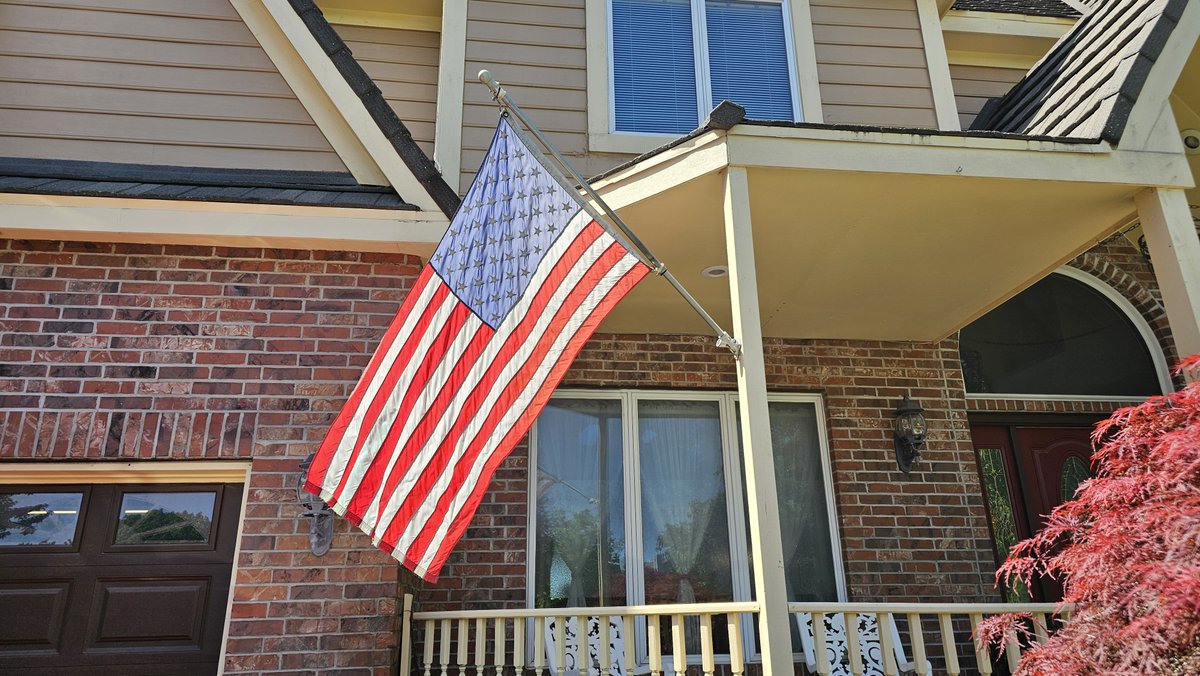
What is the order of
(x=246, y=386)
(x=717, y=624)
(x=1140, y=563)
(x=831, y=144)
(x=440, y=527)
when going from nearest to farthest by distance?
(x=1140, y=563)
(x=440, y=527)
(x=831, y=144)
(x=246, y=386)
(x=717, y=624)

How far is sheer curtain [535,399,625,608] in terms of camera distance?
5.09 metres

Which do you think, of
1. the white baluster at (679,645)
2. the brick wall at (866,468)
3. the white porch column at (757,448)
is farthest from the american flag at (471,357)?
the brick wall at (866,468)

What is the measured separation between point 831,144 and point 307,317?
9.37 feet

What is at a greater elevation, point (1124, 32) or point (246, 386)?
point (1124, 32)

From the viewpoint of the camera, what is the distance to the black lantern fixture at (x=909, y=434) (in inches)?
215

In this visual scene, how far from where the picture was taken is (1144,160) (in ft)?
13.0

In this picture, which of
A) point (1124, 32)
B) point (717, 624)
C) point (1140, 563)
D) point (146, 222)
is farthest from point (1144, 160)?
point (146, 222)

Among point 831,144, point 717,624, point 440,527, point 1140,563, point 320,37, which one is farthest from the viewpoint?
point 717,624

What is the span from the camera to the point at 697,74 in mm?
5938

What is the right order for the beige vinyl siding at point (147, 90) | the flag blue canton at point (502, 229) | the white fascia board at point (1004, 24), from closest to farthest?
the flag blue canton at point (502, 229)
the beige vinyl siding at point (147, 90)
the white fascia board at point (1004, 24)

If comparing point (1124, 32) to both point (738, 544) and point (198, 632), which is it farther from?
point (198, 632)

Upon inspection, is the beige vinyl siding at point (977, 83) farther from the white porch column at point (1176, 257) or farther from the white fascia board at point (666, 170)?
the white fascia board at point (666, 170)

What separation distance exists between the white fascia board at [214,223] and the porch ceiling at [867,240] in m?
1.27

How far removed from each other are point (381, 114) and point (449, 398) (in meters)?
1.94
